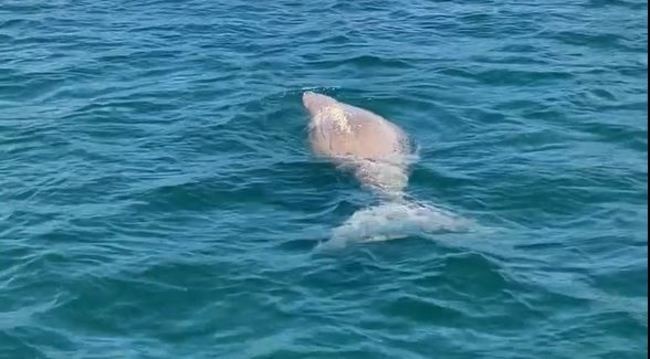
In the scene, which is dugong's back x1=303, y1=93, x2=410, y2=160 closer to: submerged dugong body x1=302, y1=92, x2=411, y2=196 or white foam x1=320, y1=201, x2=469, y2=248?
submerged dugong body x1=302, y1=92, x2=411, y2=196

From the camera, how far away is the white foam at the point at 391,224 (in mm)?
14680

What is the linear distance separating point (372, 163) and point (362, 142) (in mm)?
778

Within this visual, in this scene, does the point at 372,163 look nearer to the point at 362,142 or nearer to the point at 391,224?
the point at 362,142

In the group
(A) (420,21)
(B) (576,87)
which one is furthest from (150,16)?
(B) (576,87)

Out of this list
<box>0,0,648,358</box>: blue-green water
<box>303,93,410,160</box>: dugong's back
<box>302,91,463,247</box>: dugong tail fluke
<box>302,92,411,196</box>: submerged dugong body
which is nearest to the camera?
<box>0,0,648,358</box>: blue-green water

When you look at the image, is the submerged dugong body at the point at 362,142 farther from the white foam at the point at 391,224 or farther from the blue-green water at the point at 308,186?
the white foam at the point at 391,224

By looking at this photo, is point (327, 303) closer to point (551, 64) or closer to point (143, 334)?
point (143, 334)

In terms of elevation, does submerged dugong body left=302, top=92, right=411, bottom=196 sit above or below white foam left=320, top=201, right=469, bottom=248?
above

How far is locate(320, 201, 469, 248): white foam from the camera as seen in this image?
14680mm

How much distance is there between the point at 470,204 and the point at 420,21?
9.99 m

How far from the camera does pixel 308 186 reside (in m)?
16.7

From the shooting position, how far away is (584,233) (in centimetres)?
1475

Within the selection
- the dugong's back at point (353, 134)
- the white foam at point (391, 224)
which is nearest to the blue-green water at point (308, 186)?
the white foam at point (391, 224)

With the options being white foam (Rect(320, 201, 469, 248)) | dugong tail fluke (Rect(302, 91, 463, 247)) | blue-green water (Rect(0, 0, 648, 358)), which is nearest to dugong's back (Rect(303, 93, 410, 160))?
dugong tail fluke (Rect(302, 91, 463, 247))
